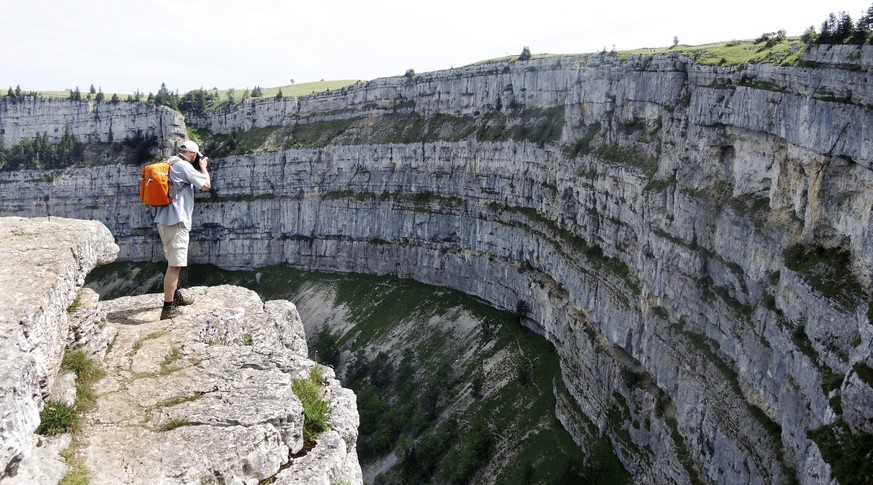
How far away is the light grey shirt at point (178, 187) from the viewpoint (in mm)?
15055

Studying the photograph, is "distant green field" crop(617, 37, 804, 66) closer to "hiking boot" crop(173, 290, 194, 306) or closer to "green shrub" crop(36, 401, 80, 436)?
"hiking boot" crop(173, 290, 194, 306)

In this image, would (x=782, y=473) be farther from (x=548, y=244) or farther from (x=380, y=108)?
(x=380, y=108)

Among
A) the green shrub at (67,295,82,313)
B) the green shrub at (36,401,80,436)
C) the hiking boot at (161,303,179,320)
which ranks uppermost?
the green shrub at (67,295,82,313)

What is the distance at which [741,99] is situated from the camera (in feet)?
101

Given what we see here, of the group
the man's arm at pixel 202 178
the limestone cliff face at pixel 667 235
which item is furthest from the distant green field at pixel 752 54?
the man's arm at pixel 202 178

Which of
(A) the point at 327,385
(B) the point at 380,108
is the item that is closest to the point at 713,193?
(A) the point at 327,385

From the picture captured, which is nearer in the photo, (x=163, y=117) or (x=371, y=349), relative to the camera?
(x=371, y=349)

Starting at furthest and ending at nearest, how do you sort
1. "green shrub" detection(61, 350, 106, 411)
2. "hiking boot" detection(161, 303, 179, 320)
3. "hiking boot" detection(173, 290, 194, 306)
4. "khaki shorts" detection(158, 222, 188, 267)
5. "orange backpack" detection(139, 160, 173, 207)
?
1. "hiking boot" detection(173, 290, 194, 306)
2. "khaki shorts" detection(158, 222, 188, 267)
3. "hiking boot" detection(161, 303, 179, 320)
4. "orange backpack" detection(139, 160, 173, 207)
5. "green shrub" detection(61, 350, 106, 411)

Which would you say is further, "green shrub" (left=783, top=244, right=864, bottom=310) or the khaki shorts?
"green shrub" (left=783, top=244, right=864, bottom=310)

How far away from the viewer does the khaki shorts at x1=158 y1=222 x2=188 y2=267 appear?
1553 cm

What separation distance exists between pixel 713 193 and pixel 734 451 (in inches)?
445

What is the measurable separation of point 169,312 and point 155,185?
2.63 metres

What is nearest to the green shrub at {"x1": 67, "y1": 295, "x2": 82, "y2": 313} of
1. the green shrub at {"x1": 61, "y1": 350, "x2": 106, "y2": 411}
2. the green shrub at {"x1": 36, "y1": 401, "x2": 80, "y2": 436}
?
the green shrub at {"x1": 61, "y1": 350, "x2": 106, "y2": 411}

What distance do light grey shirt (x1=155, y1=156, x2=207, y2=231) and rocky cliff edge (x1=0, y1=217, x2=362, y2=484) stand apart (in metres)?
1.17
